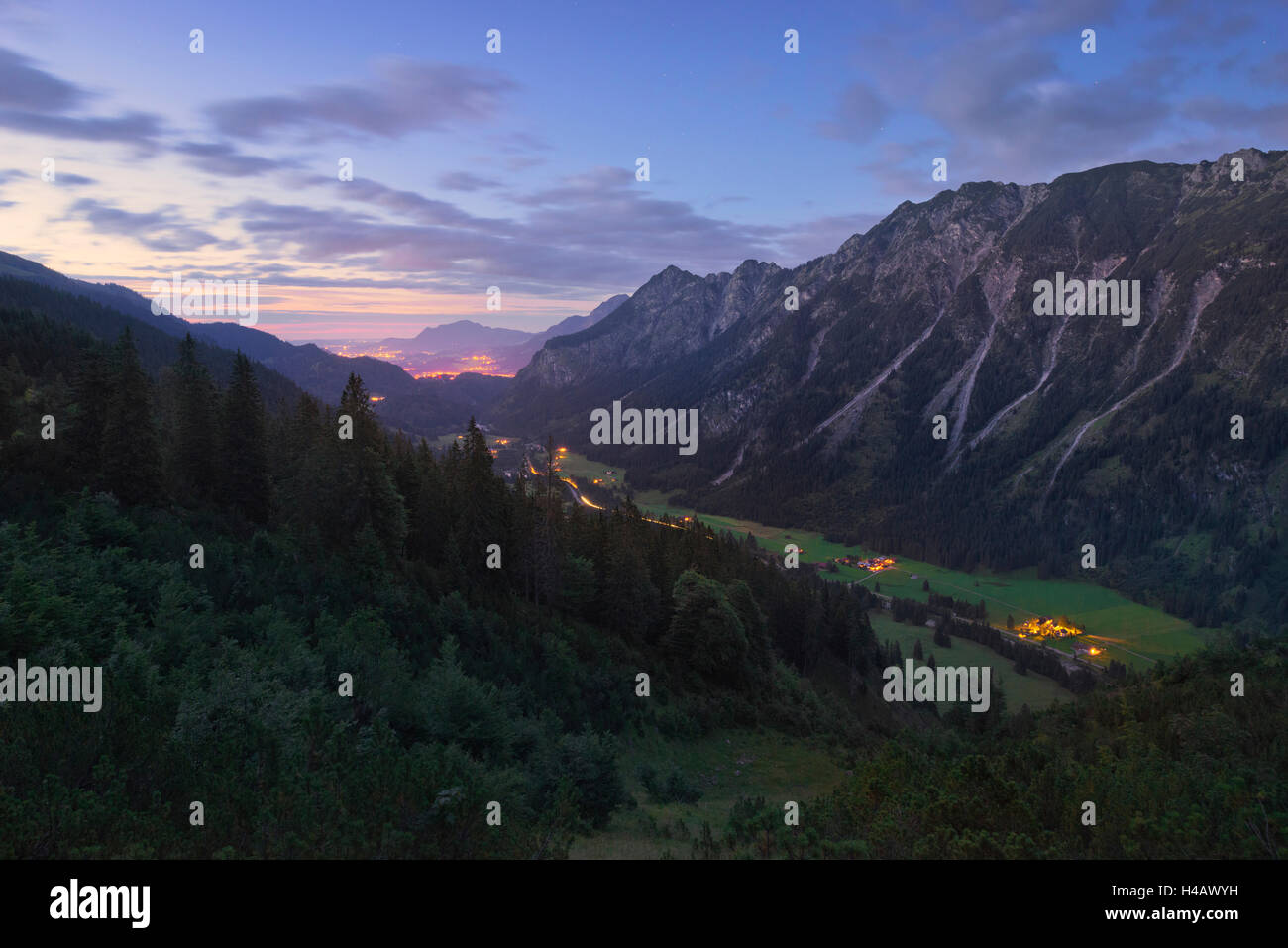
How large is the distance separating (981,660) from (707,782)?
9611 centimetres

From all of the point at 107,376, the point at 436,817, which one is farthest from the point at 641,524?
the point at 436,817

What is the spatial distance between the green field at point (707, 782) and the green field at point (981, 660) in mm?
49648

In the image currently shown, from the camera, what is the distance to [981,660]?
10694 centimetres

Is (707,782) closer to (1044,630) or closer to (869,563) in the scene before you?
(1044,630)

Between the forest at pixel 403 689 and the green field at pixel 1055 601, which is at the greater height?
the forest at pixel 403 689

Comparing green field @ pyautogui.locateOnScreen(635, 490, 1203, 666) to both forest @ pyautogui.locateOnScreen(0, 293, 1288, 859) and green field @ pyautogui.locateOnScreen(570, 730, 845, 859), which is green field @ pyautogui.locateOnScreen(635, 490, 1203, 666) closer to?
forest @ pyautogui.locateOnScreen(0, 293, 1288, 859)

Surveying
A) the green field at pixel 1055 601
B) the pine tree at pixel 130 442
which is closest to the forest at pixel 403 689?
the pine tree at pixel 130 442

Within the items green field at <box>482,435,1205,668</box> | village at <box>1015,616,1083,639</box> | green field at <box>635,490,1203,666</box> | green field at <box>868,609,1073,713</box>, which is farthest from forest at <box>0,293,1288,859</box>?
green field at <box>482,435,1205,668</box>

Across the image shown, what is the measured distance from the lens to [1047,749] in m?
22.5

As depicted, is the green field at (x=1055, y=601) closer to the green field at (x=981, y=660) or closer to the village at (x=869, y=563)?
the village at (x=869, y=563)

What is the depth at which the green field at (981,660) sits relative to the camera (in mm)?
89000

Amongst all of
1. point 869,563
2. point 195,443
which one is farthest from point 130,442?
point 869,563
